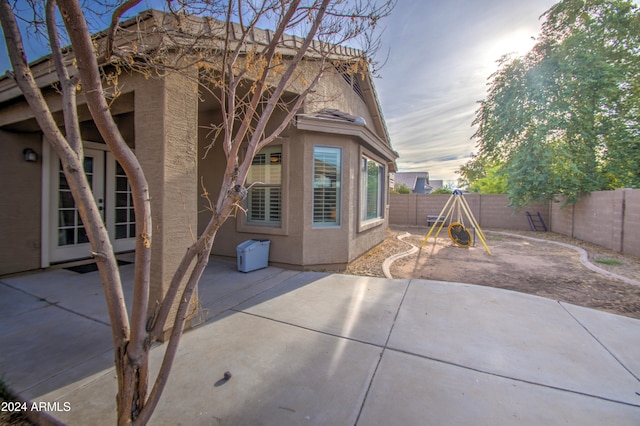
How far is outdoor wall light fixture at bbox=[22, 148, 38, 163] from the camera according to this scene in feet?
17.4

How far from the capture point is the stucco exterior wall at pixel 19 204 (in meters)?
5.05

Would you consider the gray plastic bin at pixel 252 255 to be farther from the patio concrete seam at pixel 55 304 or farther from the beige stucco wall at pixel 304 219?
the patio concrete seam at pixel 55 304

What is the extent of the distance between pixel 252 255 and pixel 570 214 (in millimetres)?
14141

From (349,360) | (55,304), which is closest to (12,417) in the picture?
(55,304)

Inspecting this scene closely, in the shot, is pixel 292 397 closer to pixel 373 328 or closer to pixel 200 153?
pixel 373 328

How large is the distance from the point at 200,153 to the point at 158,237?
14.4 feet

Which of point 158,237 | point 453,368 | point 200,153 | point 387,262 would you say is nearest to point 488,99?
point 387,262

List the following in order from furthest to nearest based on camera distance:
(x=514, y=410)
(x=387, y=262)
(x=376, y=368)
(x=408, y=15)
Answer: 1. (x=387, y=262)
2. (x=408, y=15)
3. (x=376, y=368)
4. (x=514, y=410)

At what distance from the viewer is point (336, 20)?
9.45 feet

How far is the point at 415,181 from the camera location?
3941cm

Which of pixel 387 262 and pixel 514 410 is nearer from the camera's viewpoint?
pixel 514 410

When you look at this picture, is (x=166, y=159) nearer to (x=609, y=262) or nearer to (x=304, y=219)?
(x=304, y=219)

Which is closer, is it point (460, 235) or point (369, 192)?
point (369, 192)

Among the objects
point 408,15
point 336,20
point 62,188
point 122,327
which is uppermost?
point 408,15
